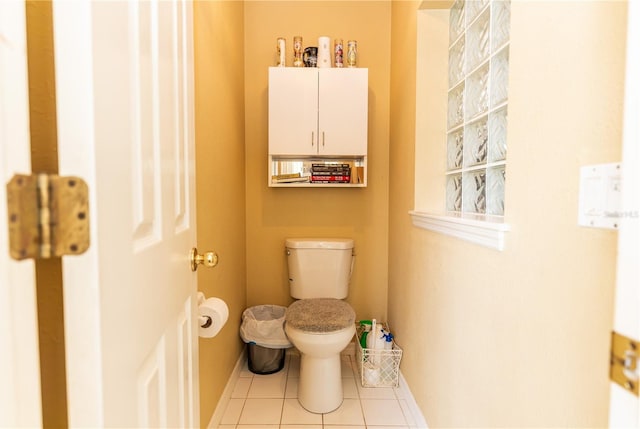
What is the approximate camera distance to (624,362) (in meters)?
0.38

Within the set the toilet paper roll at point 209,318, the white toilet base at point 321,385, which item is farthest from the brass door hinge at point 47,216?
the white toilet base at point 321,385

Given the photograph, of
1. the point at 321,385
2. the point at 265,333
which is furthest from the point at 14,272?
the point at 265,333

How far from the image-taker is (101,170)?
1.33 feet

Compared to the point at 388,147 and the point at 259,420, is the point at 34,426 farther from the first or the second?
the point at 388,147

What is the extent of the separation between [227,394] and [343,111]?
176cm

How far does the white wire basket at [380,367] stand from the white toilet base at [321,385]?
0.75 feet

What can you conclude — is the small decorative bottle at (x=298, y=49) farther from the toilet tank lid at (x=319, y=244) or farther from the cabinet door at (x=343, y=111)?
the toilet tank lid at (x=319, y=244)

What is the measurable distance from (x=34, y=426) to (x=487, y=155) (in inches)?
53.6

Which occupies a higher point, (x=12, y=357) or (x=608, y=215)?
(x=608, y=215)

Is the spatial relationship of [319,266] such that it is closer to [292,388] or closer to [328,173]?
[328,173]

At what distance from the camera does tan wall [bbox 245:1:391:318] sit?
2.21m

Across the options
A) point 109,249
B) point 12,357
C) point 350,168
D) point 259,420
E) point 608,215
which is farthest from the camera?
point 350,168

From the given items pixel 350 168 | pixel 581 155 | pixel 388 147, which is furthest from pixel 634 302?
pixel 388 147

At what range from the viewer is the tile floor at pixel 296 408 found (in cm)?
155
